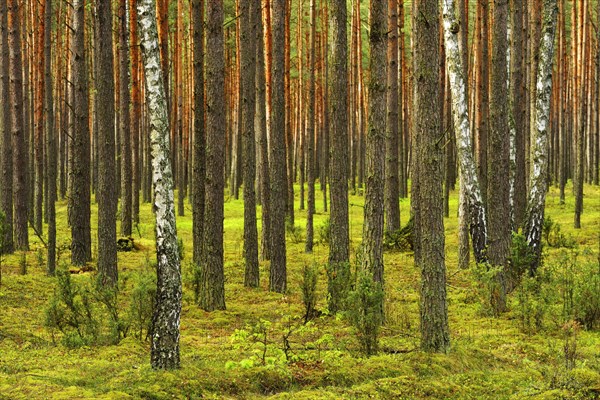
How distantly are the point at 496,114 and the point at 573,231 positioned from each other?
9540 mm

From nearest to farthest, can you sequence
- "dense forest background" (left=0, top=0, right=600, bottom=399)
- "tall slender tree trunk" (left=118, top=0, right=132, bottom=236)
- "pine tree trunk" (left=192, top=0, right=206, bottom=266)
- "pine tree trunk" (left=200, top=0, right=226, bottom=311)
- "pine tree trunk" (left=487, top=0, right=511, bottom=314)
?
"dense forest background" (left=0, top=0, right=600, bottom=399), "pine tree trunk" (left=200, top=0, right=226, bottom=311), "pine tree trunk" (left=487, top=0, right=511, bottom=314), "pine tree trunk" (left=192, top=0, right=206, bottom=266), "tall slender tree trunk" (left=118, top=0, right=132, bottom=236)

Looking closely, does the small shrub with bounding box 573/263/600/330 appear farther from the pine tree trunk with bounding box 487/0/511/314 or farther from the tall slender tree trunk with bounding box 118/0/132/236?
the tall slender tree trunk with bounding box 118/0/132/236

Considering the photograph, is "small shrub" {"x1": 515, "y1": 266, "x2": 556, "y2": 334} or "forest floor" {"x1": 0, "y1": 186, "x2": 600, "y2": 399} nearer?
"forest floor" {"x1": 0, "y1": 186, "x2": 600, "y2": 399}

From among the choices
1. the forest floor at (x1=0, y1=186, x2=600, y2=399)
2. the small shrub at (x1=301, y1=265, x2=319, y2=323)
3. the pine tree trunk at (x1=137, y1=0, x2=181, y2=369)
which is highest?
the pine tree trunk at (x1=137, y1=0, x2=181, y2=369)

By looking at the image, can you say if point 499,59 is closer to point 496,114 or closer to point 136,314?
point 496,114

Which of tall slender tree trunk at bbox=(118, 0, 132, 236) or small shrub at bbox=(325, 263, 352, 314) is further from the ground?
tall slender tree trunk at bbox=(118, 0, 132, 236)

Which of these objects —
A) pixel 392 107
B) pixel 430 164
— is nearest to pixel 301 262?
pixel 392 107

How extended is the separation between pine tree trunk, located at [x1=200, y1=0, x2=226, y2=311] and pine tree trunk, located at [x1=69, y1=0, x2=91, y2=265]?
4.27 m

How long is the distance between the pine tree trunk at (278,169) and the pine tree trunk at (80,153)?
367 cm

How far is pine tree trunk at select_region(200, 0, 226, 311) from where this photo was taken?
1023cm

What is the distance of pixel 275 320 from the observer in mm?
10234

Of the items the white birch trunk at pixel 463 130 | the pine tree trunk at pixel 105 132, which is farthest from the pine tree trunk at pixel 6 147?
the white birch trunk at pixel 463 130

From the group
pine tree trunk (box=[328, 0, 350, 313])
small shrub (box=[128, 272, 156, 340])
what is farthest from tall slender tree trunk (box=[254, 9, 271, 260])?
small shrub (box=[128, 272, 156, 340])

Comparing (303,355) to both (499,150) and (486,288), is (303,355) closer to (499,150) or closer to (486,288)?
(486,288)
